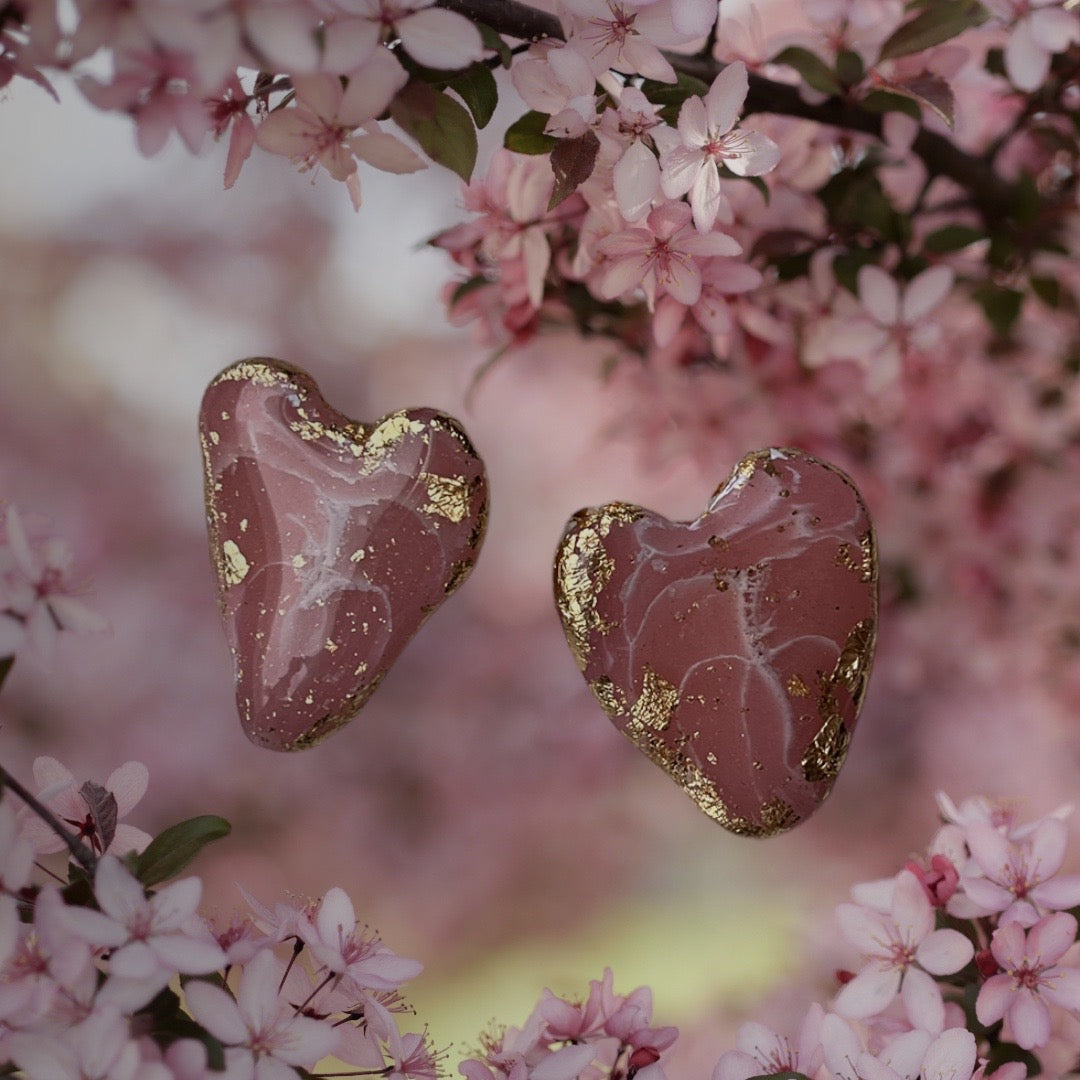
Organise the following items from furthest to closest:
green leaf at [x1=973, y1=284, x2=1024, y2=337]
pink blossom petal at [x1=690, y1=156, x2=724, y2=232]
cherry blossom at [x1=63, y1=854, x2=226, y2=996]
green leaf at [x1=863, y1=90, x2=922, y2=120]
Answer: green leaf at [x1=973, y1=284, x2=1024, y2=337] → green leaf at [x1=863, y1=90, x2=922, y2=120] → pink blossom petal at [x1=690, y1=156, x2=724, y2=232] → cherry blossom at [x1=63, y1=854, x2=226, y2=996]

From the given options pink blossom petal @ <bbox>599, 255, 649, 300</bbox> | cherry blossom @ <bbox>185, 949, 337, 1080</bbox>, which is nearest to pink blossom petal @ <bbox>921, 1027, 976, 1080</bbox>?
cherry blossom @ <bbox>185, 949, 337, 1080</bbox>

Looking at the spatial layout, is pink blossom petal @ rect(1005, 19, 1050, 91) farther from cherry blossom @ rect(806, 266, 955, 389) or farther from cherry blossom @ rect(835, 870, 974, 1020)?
cherry blossom @ rect(835, 870, 974, 1020)

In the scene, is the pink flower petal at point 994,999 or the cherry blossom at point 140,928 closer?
the cherry blossom at point 140,928

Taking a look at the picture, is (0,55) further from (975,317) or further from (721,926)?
(721,926)

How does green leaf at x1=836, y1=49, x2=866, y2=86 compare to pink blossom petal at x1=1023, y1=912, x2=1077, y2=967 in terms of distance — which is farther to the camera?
green leaf at x1=836, y1=49, x2=866, y2=86

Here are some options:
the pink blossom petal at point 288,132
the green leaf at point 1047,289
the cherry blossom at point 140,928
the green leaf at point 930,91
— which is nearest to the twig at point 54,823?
the cherry blossom at point 140,928

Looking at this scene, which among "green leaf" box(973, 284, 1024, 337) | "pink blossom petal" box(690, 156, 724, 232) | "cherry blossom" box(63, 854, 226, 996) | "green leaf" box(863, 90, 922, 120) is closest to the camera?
"cherry blossom" box(63, 854, 226, 996)

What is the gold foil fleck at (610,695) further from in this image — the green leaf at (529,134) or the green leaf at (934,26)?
the green leaf at (934,26)
